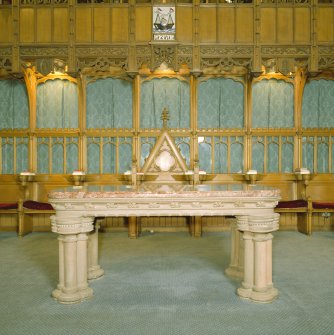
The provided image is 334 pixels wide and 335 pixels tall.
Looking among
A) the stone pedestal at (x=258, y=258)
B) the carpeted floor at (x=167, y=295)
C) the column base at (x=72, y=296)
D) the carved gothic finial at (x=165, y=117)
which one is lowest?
the carpeted floor at (x=167, y=295)

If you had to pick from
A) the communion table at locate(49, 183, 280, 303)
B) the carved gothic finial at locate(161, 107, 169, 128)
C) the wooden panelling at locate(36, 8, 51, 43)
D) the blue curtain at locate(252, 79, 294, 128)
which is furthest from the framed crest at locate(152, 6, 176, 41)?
the communion table at locate(49, 183, 280, 303)

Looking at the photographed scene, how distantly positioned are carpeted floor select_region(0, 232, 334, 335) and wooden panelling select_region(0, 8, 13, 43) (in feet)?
13.6

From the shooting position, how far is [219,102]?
28.3 ft

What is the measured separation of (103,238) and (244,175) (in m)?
3.39

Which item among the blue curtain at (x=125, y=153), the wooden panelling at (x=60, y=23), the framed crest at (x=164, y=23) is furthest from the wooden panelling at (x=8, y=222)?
the framed crest at (x=164, y=23)

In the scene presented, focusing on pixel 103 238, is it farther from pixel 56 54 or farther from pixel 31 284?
pixel 56 54

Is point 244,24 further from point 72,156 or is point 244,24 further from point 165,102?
point 72,156

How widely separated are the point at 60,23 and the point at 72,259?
207 inches

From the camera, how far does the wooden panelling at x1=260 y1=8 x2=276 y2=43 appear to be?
7.43 m

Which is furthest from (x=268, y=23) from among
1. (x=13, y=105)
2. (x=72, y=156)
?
(x=13, y=105)

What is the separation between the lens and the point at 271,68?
336 inches

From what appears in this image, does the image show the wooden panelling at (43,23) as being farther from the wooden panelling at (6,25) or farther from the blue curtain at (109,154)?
the blue curtain at (109,154)

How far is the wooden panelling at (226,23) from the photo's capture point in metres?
7.43

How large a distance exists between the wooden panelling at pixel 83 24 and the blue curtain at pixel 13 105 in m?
2.18
